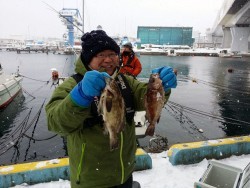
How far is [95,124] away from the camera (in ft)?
7.79

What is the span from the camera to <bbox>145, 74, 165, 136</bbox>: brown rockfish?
8.27ft

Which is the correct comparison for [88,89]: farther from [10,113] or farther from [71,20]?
[71,20]

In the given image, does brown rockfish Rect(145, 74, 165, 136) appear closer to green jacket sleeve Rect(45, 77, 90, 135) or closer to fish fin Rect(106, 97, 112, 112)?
fish fin Rect(106, 97, 112, 112)

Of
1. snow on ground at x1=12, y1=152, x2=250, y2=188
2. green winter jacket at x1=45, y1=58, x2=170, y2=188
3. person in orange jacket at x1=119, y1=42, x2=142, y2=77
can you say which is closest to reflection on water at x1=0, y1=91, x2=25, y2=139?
person in orange jacket at x1=119, y1=42, x2=142, y2=77

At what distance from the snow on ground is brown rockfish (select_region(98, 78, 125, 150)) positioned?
331cm

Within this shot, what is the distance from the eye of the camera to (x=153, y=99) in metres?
2.56

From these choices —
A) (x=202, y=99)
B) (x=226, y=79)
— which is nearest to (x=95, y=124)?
(x=202, y=99)

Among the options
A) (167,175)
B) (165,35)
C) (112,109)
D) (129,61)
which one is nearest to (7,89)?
(129,61)

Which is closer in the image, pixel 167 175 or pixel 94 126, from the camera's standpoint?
pixel 94 126

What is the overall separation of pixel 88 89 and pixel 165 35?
122636mm

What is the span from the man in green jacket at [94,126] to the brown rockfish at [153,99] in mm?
83

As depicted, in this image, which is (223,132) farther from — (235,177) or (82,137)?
(82,137)

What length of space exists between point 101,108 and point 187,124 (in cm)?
1423

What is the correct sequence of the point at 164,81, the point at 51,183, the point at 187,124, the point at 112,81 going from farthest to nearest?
the point at 187,124 < the point at 51,183 < the point at 164,81 < the point at 112,81
